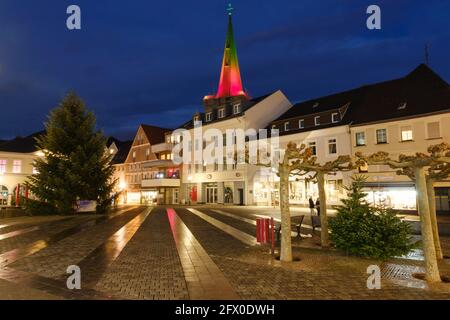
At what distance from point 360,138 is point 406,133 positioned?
388cm

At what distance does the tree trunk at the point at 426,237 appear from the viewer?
719 centimetres

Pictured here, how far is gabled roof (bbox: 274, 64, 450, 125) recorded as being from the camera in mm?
26609

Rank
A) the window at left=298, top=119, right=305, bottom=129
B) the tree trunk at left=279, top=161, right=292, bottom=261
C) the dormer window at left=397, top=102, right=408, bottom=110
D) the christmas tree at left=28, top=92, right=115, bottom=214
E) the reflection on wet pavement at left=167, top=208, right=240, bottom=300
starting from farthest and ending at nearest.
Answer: the window at left=298, top=119, right=305, bottom=129 < the dormer window at left=397, top=102, right=408, bottom=110 < the christmas tree at left=28, top=92, right=115, bottom=214 < the tree trunk at left=279, top=161, right=292, bottom=261 < the reflection on wet pavement at left=167, top=208, right=240, bottom=300

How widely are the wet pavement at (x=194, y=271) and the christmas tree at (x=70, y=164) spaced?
43.8ft

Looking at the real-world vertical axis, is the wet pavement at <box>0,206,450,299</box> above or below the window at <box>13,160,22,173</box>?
below

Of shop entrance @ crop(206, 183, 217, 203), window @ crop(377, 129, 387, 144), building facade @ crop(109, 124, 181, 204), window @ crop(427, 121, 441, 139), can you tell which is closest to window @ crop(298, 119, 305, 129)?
window @ crop(377, 129, 387, 144)

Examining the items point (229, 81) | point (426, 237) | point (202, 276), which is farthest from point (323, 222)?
point (229, 81)

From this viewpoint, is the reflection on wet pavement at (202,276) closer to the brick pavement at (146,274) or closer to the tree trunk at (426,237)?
the brick pavement at (146,274)

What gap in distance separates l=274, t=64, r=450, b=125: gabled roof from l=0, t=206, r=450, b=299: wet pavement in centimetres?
1715

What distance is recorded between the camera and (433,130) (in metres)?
25.5

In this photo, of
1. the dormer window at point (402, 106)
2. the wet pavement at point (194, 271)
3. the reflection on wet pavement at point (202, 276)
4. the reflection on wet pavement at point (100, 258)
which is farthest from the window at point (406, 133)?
the reflection on wet pavement at point (100, 258)

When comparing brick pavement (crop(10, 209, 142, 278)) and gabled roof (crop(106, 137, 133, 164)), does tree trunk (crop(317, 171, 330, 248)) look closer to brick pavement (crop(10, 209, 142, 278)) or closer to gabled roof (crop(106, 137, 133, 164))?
brick pavement (crop(10, 209, 142, 278))

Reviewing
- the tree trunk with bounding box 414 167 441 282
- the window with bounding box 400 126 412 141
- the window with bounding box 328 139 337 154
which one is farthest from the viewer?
the window with bounding box 328 139 337 154

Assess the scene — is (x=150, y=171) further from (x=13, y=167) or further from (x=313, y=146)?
(x=313, y=146)
